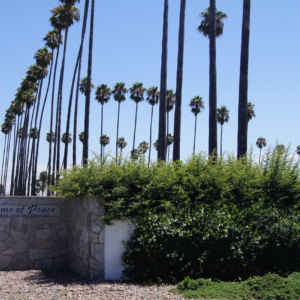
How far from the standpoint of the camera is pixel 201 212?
10555 mm

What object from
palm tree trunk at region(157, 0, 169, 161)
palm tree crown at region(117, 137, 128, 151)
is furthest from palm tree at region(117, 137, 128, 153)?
palm tree trunk at region(157, 0, 169, 161)

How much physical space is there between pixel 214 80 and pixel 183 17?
4.19 m

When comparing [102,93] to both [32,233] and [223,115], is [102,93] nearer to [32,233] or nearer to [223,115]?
[223,115]

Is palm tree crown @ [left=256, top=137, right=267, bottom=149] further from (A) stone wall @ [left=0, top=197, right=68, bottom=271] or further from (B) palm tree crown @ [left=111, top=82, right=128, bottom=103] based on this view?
(A) stone wall @ [left=0, top=197, right=68, bottom=271]

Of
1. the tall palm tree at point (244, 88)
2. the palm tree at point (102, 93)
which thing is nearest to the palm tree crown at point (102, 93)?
the palm tree at point (102, 93)

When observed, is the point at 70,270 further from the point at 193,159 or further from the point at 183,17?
the point at 183,17

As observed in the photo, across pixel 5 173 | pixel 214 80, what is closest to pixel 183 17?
pixel 214 80

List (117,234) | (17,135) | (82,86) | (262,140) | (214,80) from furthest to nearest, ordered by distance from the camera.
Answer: (262,140) < (17,135) < (82,86) < (214,80) < (117,234)

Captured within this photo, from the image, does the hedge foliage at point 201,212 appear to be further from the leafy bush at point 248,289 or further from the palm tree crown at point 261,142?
the palm tree crown at point 261,142

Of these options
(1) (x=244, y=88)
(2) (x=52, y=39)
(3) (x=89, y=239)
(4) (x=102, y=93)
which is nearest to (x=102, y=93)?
(4) (x=102, y=93)

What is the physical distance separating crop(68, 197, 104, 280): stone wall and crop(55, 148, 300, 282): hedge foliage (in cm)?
28

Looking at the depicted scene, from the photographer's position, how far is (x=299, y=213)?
36.6 ft

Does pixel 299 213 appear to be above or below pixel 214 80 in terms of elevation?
below

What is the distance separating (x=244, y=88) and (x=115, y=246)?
902cm
